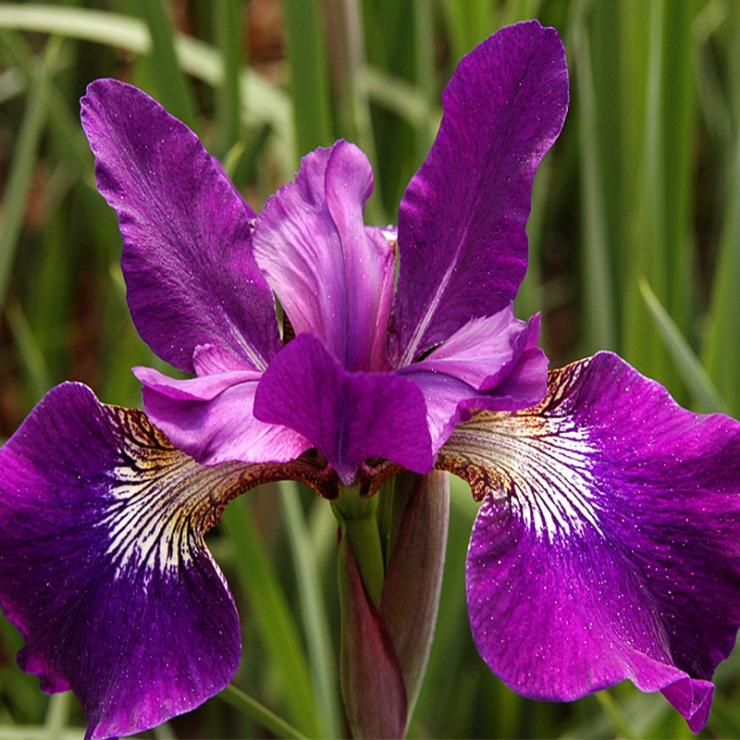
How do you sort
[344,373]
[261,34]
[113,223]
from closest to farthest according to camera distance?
1. [344,373]
2. [113,223]
3. [261,34]

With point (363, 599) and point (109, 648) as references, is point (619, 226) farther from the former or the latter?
point (109, 648)

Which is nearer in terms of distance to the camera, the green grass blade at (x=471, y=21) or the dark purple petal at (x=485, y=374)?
the dark purple petal at (x=485, y=374)

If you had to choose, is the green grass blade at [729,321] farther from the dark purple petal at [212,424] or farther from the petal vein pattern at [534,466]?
the dark purple petal at [212,424]

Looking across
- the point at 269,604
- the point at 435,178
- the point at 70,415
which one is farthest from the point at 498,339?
the point at 269,604

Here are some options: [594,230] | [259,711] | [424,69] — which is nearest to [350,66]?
[424,69]

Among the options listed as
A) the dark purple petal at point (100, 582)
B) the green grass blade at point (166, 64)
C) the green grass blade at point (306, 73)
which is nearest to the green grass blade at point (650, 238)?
the green grass blade at point (306, 73)

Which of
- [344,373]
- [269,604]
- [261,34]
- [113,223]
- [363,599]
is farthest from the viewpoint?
[261,34]
